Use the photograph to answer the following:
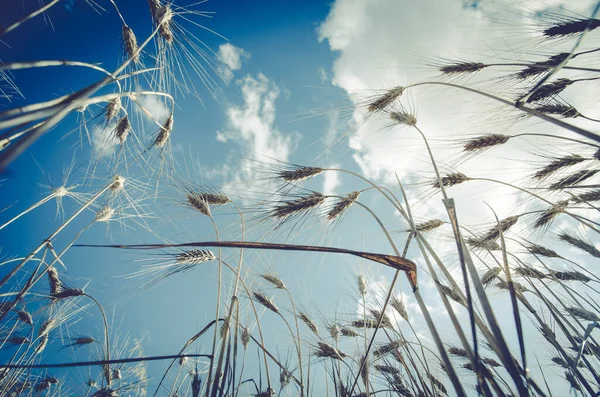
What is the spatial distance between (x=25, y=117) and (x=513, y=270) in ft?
10.5

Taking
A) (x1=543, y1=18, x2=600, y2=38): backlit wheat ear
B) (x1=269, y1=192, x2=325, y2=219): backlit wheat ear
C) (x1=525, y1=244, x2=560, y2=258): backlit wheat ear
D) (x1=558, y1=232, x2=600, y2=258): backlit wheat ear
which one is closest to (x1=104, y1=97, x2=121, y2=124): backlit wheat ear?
(x1=269, y1=192, x2=325, y2=219): backlit wheat ear

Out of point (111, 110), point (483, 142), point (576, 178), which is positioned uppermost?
point (111, 110)

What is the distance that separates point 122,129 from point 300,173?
1.80 meters

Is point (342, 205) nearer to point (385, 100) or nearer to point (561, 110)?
point (385, 100)

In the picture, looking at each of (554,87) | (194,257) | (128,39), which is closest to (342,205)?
(194,257)

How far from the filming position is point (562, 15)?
2.00m

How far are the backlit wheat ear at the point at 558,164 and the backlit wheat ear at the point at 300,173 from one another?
218 centimetres

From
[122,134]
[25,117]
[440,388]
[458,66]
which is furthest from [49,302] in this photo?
[458,66]

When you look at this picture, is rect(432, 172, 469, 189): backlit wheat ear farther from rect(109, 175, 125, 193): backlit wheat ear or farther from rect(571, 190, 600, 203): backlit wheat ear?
rect(109, 175, 125, 193): backlit wheat ear

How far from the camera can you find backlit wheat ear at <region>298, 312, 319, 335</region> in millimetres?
3123

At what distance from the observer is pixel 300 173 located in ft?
7.47

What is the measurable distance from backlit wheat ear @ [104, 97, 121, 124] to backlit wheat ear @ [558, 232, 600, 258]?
521 centimetres

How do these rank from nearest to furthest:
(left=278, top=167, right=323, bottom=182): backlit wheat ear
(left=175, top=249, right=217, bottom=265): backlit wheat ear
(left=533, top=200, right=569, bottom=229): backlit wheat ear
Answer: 1. (left=175, top=249, right=217, bottom=265): backlit wheat ear
2. (left=278, top=167, right=323, bottom=182): backlit wheat ear
3. (left=533, top=200, right=569, bottom=229): backlit wheat ear

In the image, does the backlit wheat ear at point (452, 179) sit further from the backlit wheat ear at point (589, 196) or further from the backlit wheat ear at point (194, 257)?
the backlit wheat ear at point (194, 257)
